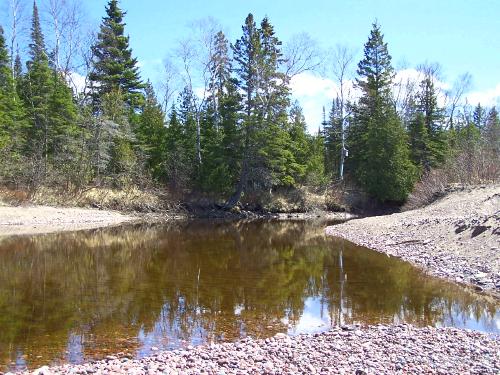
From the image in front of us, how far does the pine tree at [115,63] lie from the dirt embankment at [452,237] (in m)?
26.2

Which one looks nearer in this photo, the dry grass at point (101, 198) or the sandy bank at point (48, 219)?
the sandy bank at point (48, 219)

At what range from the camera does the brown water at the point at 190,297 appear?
29.9 feet

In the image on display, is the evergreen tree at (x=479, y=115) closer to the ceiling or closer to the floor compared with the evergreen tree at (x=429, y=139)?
closer to the ceiling

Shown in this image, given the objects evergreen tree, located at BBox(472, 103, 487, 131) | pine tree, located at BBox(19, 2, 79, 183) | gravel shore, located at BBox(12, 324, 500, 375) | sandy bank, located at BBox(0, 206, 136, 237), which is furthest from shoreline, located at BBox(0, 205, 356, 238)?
evergreen tree, located at BBox(472, 103, 487, 131)

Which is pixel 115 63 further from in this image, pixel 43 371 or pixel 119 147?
pixel 43 371

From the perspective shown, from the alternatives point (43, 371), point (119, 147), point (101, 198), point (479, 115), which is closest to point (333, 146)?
Answer: point (119, 147)

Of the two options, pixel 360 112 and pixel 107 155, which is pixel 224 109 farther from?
pixel 360 112

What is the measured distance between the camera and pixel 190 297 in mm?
12328

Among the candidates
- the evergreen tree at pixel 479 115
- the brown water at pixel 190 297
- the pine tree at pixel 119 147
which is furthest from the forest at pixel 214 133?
the evergreen tree at pixel 479 115

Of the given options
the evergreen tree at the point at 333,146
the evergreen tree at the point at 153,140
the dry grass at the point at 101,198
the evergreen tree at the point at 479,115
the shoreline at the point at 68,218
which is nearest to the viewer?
the shoreline at the point at 68,218

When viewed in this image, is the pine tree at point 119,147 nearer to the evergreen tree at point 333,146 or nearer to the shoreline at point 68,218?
the shoreline at point 68,218

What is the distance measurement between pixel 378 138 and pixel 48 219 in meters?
29.2

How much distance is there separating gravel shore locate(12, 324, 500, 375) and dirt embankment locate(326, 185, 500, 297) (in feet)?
15.9

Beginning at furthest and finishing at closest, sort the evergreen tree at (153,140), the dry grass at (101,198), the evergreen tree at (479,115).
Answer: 1. the evergreen tree at (479,115)
2. the evergreen tree at (153,140)
3. the dry grass at (101,198)
